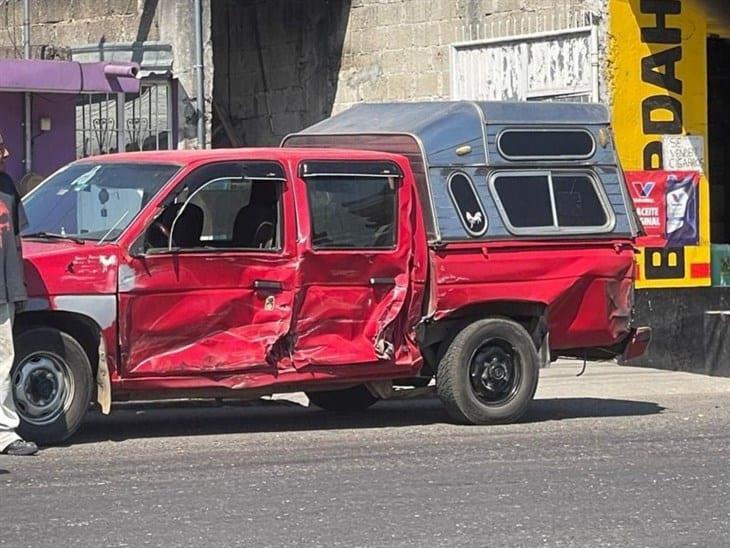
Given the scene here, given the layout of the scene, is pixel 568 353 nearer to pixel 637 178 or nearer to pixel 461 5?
pixel 637 178

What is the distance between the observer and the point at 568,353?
1211 cm

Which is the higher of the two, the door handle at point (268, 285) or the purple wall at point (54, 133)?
the purple wall at point (54, 133)

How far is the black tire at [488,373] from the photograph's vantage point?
11273 mm

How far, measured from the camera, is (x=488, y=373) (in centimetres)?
1146

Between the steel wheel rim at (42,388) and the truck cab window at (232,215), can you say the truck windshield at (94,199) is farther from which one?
the steel wheel rim at (42,388)

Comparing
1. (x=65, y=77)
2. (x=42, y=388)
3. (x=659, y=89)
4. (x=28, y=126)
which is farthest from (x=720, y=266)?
(x=42, y=388)

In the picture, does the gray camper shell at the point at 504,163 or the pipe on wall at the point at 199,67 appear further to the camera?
the pipe on wall at the point at 199,67

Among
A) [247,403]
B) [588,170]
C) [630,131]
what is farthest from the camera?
[630,131]

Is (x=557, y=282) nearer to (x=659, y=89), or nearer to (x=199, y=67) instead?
(x=659, y=89)

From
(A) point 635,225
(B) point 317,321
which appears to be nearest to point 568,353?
(A) point 635,225

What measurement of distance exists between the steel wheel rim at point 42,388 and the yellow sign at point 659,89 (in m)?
7.82

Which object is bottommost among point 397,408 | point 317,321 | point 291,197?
point 397,408

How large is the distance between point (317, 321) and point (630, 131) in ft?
21.7

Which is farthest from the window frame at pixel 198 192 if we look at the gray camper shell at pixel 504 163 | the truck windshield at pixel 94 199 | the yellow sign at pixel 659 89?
the yellow sign at pixel 659 89
